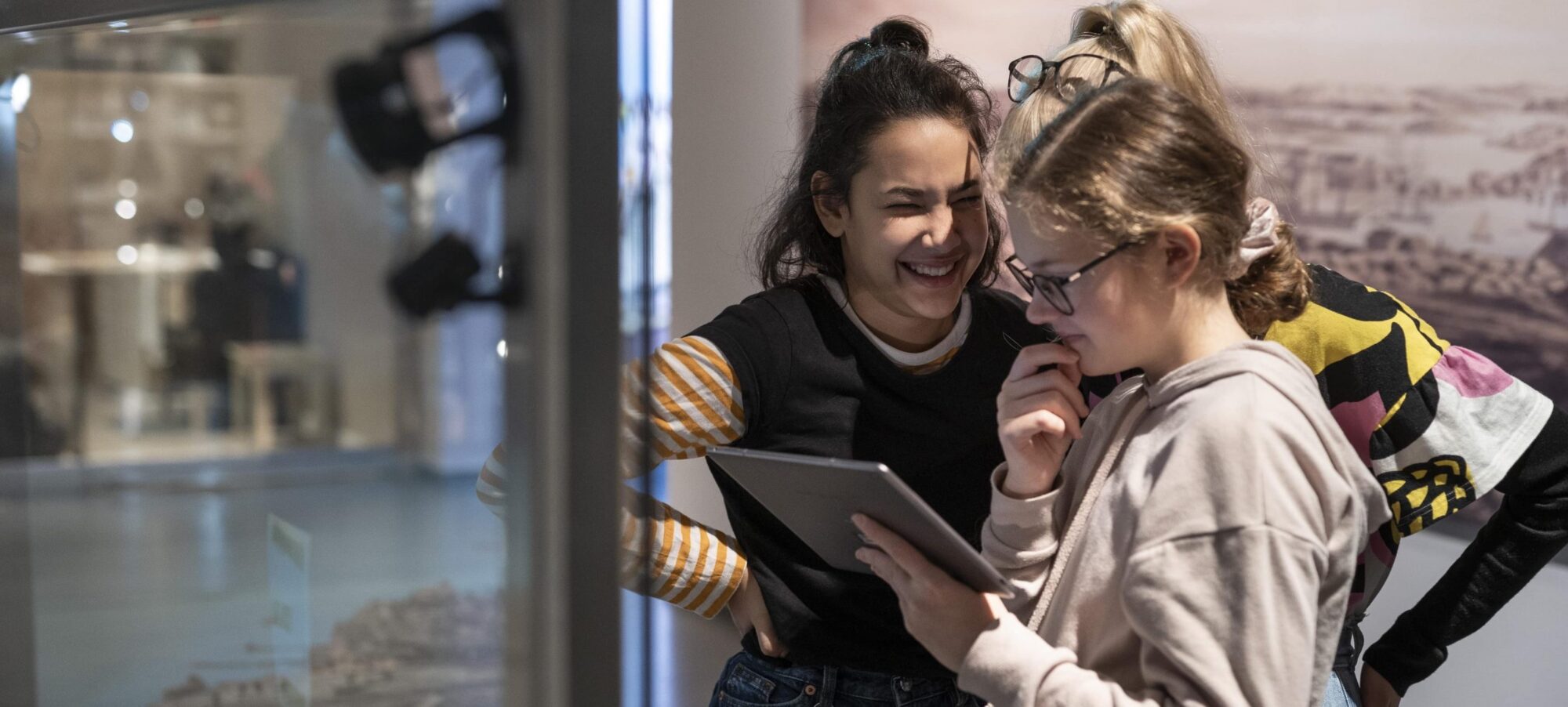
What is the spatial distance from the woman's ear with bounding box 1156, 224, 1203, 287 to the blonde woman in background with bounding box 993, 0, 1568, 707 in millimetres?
308

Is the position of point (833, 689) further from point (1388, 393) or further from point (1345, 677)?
point (1388, 393)

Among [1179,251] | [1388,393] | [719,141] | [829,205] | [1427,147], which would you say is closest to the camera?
[1179,251]

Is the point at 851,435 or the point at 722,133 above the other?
the point at 722,133

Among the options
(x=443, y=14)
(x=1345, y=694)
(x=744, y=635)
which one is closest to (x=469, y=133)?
(x=443, y=14)

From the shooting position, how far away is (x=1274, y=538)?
1008mm

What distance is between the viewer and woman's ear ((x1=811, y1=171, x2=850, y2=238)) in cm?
170

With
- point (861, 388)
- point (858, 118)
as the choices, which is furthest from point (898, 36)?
point (861, 388)

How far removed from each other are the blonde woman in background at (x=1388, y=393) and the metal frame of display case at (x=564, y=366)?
2.62 feet

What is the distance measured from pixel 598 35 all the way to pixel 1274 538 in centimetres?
67

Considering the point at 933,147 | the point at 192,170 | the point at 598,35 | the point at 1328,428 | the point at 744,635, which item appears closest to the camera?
the point at 598,35

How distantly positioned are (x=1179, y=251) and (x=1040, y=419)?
0.76 feet

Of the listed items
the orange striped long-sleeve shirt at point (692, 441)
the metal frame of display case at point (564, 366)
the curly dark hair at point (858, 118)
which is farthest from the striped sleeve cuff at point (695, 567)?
the metal frame of display case at point (564, 366)

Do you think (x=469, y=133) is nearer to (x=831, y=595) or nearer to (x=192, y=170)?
(x=192, y=170)

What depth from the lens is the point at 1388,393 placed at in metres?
1.51
